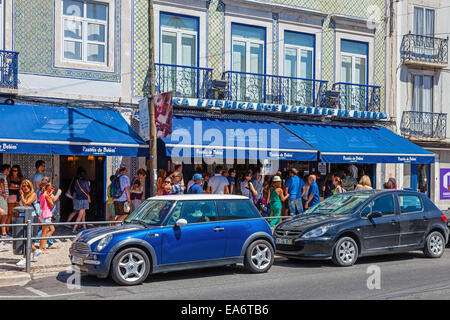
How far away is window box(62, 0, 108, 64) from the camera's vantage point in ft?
49.6

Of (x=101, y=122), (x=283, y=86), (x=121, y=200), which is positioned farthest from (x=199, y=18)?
(x=121, y=200)

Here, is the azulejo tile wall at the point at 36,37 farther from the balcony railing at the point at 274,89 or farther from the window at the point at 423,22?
the window at the point at 423,22

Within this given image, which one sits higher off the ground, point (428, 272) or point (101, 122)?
point (101, 122)

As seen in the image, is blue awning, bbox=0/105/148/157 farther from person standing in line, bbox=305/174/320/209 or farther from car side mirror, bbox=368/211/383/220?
car side mirror, bbox=368/211/383/220

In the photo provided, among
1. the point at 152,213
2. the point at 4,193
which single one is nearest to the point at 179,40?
the point at 4,193

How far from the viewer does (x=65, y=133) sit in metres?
13.3

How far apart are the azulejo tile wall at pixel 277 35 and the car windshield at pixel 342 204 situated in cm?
682

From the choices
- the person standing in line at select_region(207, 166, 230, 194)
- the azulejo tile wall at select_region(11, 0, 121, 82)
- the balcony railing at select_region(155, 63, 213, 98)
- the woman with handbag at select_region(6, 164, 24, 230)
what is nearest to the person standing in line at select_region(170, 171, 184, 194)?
the person standing in line at select_region(207, 166, 230, 194)

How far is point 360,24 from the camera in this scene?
20.1 metres

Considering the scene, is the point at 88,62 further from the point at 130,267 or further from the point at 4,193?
the point at 130,267

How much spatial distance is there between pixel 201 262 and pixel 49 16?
8.99 metres

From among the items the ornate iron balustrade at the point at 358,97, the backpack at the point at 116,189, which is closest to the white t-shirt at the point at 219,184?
the backpack at the point at 116,189
